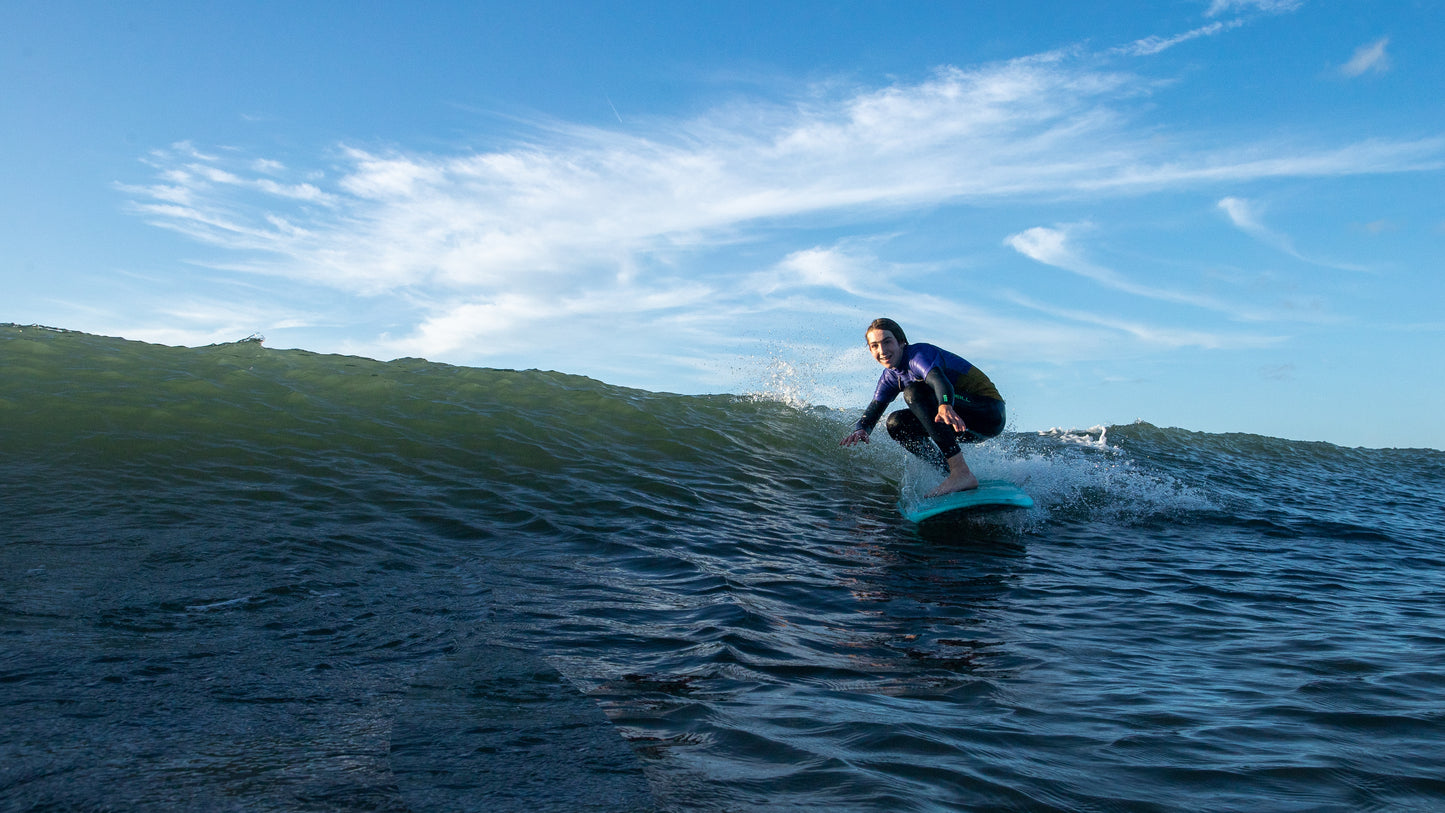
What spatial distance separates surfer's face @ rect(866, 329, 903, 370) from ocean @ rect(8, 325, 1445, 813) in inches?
73.1

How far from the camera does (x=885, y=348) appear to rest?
28.4 ft

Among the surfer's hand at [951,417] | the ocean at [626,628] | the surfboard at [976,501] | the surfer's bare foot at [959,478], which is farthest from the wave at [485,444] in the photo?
the surfer's hand at [951,417]

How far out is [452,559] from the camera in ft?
20.8

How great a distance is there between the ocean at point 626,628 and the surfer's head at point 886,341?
1877mm

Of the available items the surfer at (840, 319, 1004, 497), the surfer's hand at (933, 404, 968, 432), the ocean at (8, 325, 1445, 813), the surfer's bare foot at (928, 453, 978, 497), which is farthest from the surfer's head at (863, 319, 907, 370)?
the ocean at (8, 325, 1445, 813)

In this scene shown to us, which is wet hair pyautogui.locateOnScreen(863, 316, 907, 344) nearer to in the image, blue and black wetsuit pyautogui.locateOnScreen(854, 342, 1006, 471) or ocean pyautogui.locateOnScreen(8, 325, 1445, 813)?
blue and black wetsuit pyautogui.locateOnScreen(854, 342, 1006, 471)

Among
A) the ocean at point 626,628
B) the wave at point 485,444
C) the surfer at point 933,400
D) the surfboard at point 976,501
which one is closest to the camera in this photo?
the ocean at point 626,628

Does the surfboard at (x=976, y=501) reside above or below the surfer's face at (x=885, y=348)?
below

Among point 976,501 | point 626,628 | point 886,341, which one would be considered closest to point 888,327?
point 886,341

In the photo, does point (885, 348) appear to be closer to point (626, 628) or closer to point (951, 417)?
point (951, 417)

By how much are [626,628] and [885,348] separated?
4.89m

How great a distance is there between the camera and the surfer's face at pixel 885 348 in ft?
28.4

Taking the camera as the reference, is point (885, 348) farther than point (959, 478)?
No

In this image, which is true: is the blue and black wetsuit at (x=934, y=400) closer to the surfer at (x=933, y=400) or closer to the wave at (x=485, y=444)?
the surfer at (x=933, y=400)
